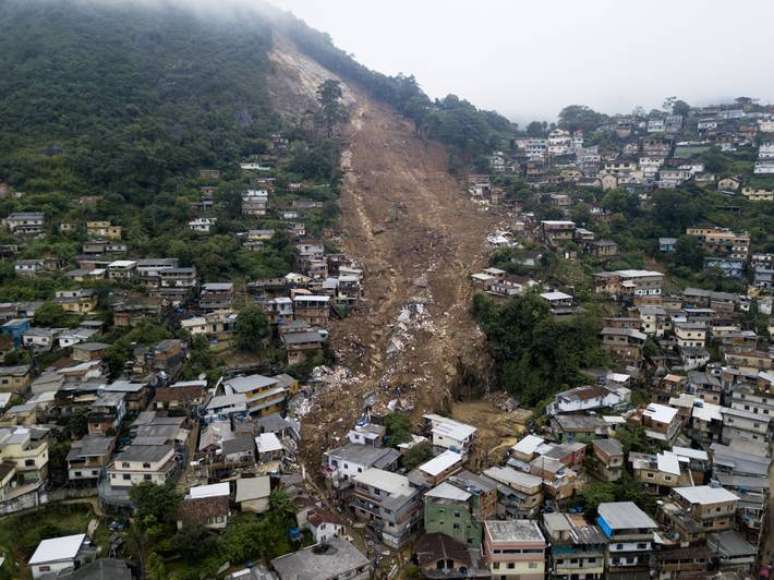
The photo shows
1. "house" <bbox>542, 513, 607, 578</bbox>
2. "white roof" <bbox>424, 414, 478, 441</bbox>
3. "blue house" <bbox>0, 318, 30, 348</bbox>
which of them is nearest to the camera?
"house" <bbox>542, 513, 607, 578</bbox>

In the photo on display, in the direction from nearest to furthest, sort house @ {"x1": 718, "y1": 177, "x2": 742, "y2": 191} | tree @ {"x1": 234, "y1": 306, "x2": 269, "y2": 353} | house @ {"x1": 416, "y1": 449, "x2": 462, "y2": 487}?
house @ {"x1": 416, "y1": 449, "x2": 462, "y2": 487}
tree @ {"x1": 234, "y1": 306, "x2": 269, "y2": 353}
house @ {"x1": 718, "y1": 177, "x2": 742, "y2": 191}

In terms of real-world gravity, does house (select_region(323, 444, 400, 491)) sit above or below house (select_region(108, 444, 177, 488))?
below

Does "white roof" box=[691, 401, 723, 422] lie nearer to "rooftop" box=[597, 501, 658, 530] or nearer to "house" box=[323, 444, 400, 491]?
"rooftop" box=[597, 501, 658, 530]

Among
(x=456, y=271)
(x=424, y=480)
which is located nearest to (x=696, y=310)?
(x=456, y=271)

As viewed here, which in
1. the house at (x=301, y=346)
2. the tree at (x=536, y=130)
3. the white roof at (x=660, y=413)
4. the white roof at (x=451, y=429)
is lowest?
the white roof at (x=451, y=429)

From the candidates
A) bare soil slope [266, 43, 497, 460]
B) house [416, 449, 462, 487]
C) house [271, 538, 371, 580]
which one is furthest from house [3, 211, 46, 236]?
house [416, 449, 462, 487]

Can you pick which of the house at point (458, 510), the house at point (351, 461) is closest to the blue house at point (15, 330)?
the house at point (351, 461)

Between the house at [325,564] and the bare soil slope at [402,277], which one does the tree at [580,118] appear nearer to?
the bare soil slope at [402,277]
